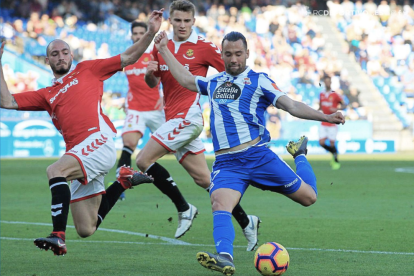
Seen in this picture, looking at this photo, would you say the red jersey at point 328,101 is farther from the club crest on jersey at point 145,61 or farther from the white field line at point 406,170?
the club crest on jersey at point 145,61

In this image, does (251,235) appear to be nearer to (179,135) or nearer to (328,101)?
(179,135)

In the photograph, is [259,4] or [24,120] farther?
[259,4]

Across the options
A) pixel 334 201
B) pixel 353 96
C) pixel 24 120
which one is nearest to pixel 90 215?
pixel 334 201

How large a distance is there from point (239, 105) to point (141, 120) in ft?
19.5

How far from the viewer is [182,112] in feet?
26.5

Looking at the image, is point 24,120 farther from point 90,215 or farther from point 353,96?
point 90,215

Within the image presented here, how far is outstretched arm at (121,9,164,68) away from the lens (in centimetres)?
653

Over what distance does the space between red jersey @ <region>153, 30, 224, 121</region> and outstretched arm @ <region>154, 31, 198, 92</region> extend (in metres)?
1.29

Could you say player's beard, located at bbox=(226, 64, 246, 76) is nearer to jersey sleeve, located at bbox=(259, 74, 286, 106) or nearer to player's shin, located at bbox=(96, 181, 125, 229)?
jersey sleeve, located at bbox=(259, 74, 286, 106)

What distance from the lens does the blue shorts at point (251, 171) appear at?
5840 millimetres

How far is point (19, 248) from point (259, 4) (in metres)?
29.9

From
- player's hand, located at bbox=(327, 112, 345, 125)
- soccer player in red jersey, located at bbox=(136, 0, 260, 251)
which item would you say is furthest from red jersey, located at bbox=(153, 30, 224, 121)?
player's hand, located at bbox=(327, 112, 345, 125)

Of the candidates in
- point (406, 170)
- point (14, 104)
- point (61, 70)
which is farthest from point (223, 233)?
point (406, 170)

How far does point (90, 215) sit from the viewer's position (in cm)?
703
